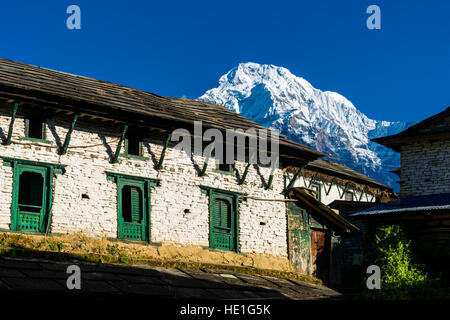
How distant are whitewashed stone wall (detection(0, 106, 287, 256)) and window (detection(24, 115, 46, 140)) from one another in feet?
0.68

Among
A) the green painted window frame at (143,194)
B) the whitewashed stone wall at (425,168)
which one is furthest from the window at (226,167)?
the whitewashed stone wall at (425,168)

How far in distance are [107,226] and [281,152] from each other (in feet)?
26.8

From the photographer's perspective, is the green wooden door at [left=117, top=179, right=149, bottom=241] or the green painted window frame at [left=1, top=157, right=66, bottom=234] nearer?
the green painted window frame at [left=1, top=157, right=66, bottom=234]

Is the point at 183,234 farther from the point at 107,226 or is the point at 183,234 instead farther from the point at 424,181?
the point at 424,181

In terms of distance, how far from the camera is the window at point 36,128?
20.5 m

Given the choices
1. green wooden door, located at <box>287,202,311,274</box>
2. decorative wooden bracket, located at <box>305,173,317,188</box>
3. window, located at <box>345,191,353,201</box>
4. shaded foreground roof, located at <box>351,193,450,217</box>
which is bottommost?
green wooden door, located at <box>287,202,311,274</box>

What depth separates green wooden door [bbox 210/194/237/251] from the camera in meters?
23.8

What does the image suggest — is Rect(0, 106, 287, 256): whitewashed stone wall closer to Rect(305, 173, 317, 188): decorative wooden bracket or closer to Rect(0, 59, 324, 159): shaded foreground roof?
Rect(0, 59, 324, 159): shaded foreground roof

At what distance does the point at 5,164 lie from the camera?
1953 cm

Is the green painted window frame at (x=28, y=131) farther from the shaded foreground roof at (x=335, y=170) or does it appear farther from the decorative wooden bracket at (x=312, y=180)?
the decorative wooden bracket at (x=312, y=180)

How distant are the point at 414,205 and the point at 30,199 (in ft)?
49.5

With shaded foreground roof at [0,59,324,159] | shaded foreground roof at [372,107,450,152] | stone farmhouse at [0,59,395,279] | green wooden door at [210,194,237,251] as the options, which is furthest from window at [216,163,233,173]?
shaded foreground roof at [372,107,450,152]

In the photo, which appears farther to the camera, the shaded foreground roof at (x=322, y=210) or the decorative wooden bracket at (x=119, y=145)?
the shaded foreground roof at (x=322, y=210)

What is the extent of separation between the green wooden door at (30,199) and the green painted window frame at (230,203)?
20.1ft
